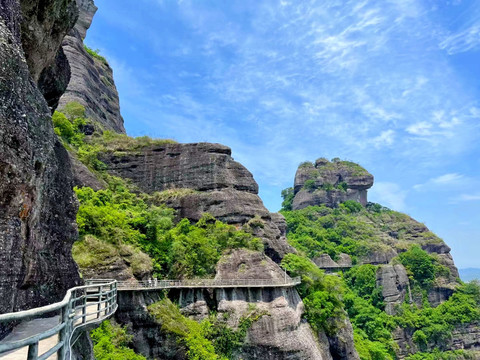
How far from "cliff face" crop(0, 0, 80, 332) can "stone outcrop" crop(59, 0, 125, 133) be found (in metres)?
41.7

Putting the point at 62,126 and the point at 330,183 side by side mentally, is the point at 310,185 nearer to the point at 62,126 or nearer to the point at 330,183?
the point at 330,183

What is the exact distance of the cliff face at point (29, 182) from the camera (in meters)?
7.93

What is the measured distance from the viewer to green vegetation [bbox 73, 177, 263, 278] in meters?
26.6

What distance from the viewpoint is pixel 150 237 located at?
33.7 metres

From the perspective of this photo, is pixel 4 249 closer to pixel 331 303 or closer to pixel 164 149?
pixel 331 303

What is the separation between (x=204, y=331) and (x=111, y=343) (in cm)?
900

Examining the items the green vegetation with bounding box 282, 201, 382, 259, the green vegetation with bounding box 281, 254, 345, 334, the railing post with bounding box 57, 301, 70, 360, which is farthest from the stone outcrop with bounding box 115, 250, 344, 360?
the green vegetation with bounding box 282, 201, 382, 259

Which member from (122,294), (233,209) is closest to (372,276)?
(233,209)

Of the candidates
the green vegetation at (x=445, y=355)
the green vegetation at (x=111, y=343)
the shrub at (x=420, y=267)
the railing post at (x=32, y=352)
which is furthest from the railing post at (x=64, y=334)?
the shrub at (x=420, y=267)

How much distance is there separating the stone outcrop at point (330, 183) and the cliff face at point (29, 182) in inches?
3790

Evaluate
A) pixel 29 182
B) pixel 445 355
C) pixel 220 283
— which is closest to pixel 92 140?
pixel 220 283

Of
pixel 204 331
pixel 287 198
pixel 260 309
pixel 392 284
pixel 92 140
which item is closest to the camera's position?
pixel 204 331

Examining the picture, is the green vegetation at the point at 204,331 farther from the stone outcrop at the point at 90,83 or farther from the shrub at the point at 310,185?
the shrub at the point at 310,185

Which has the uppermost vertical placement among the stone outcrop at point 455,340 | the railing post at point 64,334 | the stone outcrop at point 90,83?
the stone outcrop at point 90,83
